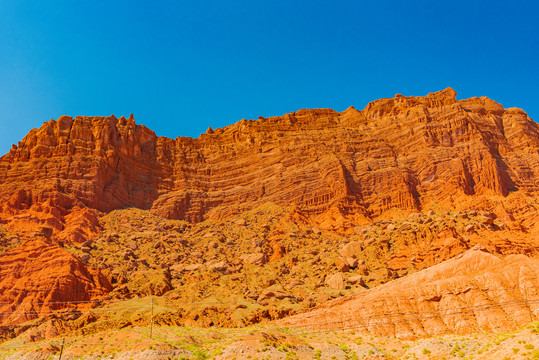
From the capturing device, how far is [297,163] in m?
109

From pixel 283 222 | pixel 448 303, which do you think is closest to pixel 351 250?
pixel 283 222

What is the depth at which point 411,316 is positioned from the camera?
48.1 m

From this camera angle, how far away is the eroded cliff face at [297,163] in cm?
9756

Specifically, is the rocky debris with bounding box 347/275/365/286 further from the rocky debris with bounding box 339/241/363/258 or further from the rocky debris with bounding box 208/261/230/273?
the rocky debris with bounding box 208/261/230/273

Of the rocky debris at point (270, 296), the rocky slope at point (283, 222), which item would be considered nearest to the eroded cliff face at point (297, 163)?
the rocky slope at point (283, 222)

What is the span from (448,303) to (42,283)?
1776 inches

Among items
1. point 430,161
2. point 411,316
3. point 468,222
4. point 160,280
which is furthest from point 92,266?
point 430,161

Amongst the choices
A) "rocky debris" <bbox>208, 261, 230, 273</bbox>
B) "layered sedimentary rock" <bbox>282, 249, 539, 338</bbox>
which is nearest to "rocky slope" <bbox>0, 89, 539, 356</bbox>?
"layered sedimentary rock" <bbox>282, 249, 539, 338</bbox>

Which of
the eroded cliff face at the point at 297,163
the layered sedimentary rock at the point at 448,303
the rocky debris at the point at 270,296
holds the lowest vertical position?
the layered sedimentary rock at the point at 448,303

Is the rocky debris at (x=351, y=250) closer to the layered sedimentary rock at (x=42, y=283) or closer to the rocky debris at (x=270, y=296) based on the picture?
the rocky debris at (x=270, y=296)

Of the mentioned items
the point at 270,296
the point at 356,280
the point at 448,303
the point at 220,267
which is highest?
the point at 220,267

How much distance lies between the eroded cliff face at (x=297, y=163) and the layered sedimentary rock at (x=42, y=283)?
2175cm

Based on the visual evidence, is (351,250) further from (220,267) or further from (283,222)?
(283,222)

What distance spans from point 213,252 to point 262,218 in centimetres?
1658
